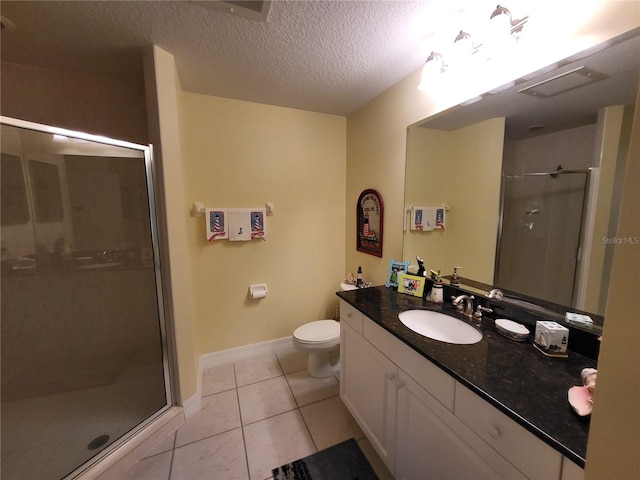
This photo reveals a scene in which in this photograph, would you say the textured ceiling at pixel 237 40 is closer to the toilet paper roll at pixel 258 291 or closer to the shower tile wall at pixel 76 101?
the shower tile wall at pixel 76 101

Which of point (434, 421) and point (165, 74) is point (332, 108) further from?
point (434, 421)

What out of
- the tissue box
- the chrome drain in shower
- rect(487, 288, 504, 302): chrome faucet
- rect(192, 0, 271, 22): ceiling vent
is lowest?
the chrome drain in shower

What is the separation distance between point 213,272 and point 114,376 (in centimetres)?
98

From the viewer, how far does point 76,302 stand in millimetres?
1653

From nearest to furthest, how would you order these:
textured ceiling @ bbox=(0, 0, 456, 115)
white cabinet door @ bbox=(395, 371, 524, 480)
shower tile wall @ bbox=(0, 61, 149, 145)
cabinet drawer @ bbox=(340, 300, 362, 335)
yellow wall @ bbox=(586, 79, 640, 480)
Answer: yellow wall @ bbox=(586, 79, 640, 480)
white cabinet door @ bbox=(395, 371, 524, 480)
textured ceiling @ bbox=(0, 0, 456, 115)
cabinet drawer @ bbox=(340, 300, 362, 335)
shower tile wall @ bbox=(0, 61, 149, 145)

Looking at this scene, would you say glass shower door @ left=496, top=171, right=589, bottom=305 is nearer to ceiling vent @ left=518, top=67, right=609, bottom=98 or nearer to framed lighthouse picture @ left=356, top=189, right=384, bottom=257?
ceiling vent @ left=518, top=67, right=609, bottom=98

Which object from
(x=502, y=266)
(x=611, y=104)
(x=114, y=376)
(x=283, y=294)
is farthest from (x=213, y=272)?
(x=611, y=104)

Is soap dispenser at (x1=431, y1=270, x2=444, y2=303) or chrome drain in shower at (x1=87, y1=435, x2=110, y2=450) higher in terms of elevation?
soap dispenser at (x1=431, y1=270, x2=444, y2=303)

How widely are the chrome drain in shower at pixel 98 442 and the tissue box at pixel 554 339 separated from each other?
2.30 m

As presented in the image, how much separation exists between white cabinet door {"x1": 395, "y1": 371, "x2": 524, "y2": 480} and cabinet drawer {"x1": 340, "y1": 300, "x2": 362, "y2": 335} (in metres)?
0.39

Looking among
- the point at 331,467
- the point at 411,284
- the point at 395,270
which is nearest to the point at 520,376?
the point at 411,284

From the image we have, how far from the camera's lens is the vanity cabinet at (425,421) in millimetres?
692

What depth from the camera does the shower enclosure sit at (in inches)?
54.5

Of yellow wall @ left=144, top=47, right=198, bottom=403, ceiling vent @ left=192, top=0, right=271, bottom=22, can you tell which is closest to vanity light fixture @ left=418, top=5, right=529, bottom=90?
ceiling vent @ left=192, top=0, right=271, bottom=22
